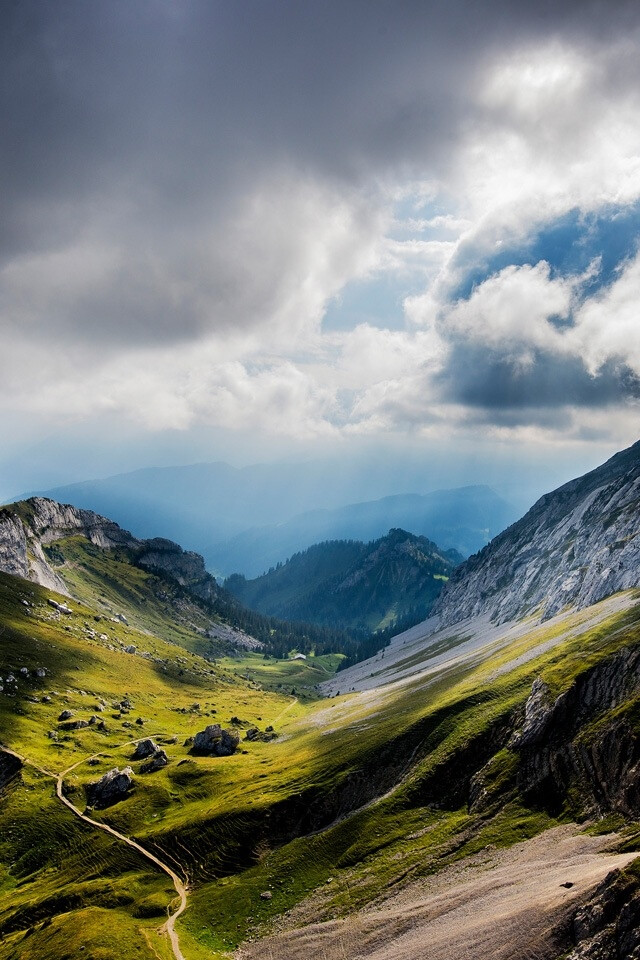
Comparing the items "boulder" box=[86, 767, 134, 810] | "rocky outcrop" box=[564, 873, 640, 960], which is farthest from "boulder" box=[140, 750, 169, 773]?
"rocky outcrop" box=[564, 873, 640, 960]

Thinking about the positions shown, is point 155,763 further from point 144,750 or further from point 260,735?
point 260,735

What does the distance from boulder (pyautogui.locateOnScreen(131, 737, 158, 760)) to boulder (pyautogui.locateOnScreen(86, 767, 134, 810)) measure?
22.5 meters

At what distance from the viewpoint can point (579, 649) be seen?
110562 mm

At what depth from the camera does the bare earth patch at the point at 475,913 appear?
48.3 meters

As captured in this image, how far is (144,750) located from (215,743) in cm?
1929

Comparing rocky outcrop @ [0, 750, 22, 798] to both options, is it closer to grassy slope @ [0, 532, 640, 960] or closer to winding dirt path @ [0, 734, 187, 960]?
winding dirt path @ [0, 734, 187, 960]

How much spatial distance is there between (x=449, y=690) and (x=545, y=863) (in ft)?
256

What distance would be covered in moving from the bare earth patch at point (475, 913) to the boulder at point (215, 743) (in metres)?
82.1

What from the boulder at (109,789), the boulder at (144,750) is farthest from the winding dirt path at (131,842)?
the boulder at (144,750)

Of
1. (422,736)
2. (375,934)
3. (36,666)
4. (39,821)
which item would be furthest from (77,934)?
(36,666)

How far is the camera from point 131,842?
10119 centimetres

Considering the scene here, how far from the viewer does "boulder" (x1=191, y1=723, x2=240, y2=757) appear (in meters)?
151

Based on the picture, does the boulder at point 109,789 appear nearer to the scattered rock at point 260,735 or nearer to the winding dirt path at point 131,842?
the winding dirt path at point 131,842

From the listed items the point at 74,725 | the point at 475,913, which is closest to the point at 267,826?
the point at 475,913
